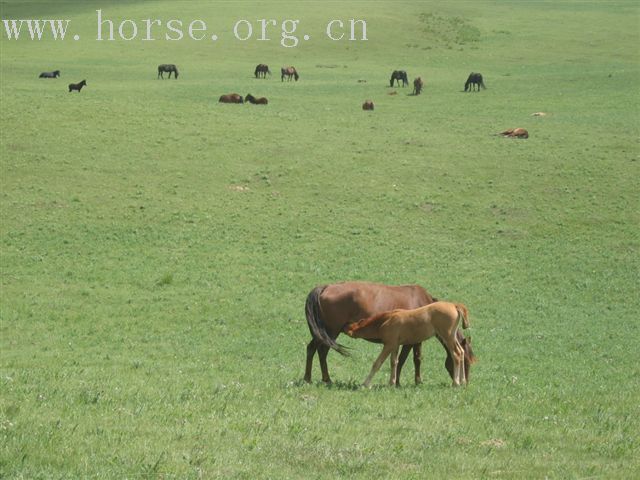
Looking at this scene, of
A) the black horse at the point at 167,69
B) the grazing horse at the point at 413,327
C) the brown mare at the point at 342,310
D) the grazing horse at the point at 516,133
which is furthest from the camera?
the black horse at the point at 167,69

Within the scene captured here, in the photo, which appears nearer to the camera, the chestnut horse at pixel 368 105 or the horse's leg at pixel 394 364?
the horse's leg at pixel 394 364

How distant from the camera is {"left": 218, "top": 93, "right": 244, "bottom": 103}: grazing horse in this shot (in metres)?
55.0

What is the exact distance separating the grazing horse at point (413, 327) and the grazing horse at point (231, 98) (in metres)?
41.0

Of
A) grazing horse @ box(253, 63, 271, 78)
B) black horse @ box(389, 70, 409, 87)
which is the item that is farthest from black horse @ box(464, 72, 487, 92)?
grazing horse @ box(253, 63, 271, 78)

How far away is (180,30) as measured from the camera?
87375mm

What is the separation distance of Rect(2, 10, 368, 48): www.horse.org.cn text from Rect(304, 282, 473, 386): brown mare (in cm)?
6835

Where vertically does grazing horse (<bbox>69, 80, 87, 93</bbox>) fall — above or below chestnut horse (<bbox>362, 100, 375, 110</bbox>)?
above

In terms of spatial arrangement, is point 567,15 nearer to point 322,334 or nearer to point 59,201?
point 59,201

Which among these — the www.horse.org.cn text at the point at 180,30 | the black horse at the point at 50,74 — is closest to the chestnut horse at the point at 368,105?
the black horse at the point at 50,74

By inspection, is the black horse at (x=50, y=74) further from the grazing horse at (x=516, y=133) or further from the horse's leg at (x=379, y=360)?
the horse's leg at (x=379, y=360)

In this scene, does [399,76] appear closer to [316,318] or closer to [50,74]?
[50,74]

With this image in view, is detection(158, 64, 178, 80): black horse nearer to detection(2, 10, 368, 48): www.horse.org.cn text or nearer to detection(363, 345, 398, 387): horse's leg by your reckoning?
detection(2, 10, 368, 48): www.horse.org.cn text

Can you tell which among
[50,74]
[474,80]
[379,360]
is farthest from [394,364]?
[50,74]

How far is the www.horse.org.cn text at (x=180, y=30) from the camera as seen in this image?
8494 cm
